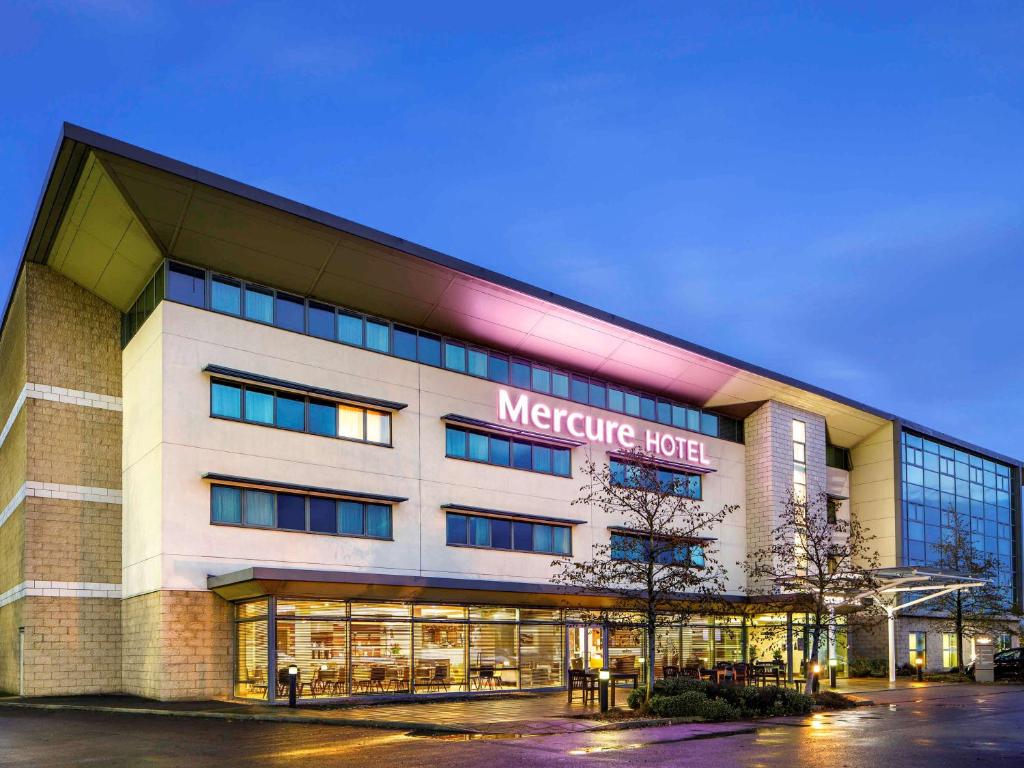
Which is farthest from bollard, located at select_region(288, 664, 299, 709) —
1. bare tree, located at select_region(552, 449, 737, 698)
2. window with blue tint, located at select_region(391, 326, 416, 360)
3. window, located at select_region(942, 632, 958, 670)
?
window, located at select_region(942, 632, 958, 670)

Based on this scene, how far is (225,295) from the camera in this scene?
31078 mm

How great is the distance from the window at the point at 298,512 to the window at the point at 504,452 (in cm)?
378

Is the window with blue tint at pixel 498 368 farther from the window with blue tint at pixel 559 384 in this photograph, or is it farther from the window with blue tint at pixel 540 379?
the window with blue tint at pixel 559 384

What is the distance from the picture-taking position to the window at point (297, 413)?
3067 centimetres

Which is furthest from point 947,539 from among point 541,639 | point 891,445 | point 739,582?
point 541,639

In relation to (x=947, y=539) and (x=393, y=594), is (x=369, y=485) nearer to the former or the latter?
(x=393, y=594)

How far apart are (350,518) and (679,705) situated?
12.4 metres

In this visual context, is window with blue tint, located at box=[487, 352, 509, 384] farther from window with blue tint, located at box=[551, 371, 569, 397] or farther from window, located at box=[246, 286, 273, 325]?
window, located at box=[246, 286, 273, 325]

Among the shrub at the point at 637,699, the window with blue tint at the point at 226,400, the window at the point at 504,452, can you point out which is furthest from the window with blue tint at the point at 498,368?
the shrub at the point at 637,699

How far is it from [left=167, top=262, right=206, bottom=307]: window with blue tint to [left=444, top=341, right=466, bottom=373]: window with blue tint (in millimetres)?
8930

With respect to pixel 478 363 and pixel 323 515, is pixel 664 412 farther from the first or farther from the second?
pixel 323 515

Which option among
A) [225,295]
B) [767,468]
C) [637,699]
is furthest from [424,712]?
[767,468]

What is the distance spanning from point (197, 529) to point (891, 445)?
37.3 m

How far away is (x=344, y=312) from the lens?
33719 millimetres
